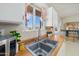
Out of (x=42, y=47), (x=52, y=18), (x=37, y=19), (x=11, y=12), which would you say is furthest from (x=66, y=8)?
(x=11, y=12)

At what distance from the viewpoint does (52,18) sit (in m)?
1.85

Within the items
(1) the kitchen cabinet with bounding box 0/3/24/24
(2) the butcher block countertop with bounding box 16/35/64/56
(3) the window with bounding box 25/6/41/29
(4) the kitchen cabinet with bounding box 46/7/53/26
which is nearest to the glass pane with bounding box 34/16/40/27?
(3) the window with bounding box 25/6/41/29

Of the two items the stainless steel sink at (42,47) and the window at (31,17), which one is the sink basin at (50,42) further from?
the window at (31,17)

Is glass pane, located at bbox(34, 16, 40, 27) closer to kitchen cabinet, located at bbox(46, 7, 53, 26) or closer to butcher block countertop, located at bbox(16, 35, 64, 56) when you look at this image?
kitchen cabinet, located at bbox(46, 7, 53, 26)

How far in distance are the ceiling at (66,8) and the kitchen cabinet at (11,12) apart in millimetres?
426

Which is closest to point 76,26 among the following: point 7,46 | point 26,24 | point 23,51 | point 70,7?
point 70,7

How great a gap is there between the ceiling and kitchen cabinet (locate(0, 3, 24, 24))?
0.43m

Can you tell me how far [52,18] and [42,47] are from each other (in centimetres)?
48

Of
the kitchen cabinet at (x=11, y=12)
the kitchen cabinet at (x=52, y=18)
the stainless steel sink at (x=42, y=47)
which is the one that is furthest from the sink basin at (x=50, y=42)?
the kitchen cabinet at (x=11, y=12)

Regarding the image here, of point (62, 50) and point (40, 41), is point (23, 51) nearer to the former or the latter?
point (40, 41)

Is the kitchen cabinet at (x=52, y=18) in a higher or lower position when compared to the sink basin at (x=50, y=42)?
higher

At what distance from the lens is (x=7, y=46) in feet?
4.35

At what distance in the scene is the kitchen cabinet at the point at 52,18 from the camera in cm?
179

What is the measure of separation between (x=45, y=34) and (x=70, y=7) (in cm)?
54
